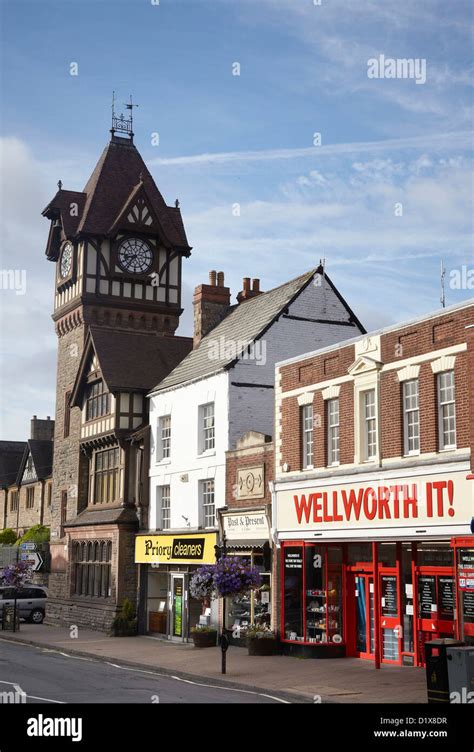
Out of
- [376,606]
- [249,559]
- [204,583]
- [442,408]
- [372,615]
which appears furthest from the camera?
[249,559]

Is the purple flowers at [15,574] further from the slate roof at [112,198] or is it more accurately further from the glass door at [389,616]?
the glass door at [389,616]

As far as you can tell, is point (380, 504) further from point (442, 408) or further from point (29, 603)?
point (29, 603)

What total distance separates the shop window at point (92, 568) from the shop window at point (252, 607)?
8.90 m

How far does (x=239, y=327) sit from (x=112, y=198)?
47.3 feet

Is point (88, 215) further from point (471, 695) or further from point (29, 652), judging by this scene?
point (471, 695)

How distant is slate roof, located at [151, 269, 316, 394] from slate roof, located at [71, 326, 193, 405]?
1833 millimetres

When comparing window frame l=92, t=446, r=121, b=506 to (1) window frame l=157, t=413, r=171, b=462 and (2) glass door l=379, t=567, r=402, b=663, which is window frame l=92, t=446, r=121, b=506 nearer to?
(1) window frame l=157, t=413, r=171, b=462

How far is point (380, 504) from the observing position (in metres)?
23.9

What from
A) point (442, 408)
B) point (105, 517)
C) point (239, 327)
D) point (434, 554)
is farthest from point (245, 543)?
point (105, 517)

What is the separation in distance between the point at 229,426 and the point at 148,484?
669cm

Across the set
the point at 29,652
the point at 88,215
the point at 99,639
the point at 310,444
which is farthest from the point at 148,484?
the point at 88,215

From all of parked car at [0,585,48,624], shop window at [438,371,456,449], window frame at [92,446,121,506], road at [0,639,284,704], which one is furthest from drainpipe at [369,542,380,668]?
parked car at [0,585,48,624]

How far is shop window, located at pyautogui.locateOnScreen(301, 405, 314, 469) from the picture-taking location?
27.2 m
